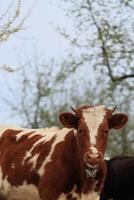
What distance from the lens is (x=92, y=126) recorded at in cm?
1201

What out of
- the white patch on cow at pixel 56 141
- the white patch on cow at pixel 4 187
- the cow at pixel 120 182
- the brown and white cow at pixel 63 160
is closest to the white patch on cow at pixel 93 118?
the brown and white cow at pixel 63 160

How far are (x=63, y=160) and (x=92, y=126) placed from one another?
104cm

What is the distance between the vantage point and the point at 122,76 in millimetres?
30109

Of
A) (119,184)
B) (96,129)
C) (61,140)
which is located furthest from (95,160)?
(119,184)

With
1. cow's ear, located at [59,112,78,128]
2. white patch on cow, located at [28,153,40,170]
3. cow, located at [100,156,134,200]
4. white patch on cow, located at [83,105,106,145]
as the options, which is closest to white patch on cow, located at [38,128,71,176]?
white patch on cow, located at [28,153,40,170]

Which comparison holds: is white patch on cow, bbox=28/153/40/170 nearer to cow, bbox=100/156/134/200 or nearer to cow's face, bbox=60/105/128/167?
cow's face, bbox=60/105/128/167

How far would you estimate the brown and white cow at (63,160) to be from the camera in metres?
12.0

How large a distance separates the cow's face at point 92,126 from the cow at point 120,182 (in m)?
4.54

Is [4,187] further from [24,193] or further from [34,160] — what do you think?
[34,160]

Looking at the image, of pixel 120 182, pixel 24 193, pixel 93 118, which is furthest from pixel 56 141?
pixel 120 182

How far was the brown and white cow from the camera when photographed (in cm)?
1196

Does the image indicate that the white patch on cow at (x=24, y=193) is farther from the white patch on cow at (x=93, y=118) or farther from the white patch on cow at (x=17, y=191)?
the white patch on cow at (x=93, y=118)

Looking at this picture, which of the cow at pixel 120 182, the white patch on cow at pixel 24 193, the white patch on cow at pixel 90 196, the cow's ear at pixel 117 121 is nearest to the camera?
the white patch on cow at pixel 90 196

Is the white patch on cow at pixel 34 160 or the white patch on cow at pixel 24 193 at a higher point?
the white patch on cow at pixel 34 160
